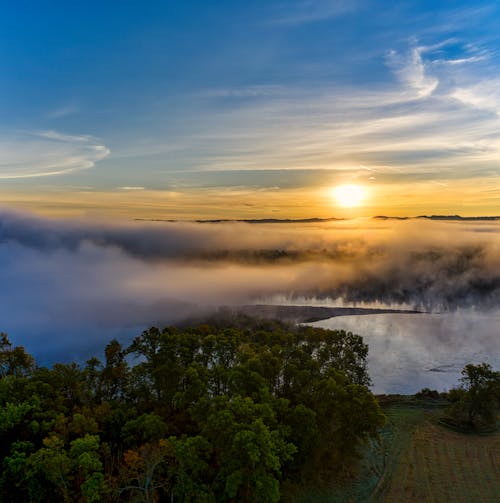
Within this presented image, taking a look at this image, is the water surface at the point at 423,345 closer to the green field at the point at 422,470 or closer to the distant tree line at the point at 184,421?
the green field at the point at 422,470

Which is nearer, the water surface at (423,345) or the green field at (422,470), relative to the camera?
the green field at (422,470)

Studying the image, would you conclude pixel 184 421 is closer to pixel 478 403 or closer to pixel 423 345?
pixel 478 403

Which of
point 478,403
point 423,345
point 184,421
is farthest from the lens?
point 423,345

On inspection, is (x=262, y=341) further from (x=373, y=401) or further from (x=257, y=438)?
(x=257, y=438)

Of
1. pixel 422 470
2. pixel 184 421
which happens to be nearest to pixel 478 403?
pixel 422 470

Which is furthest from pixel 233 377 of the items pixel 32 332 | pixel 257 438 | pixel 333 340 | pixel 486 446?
pixel 32 332

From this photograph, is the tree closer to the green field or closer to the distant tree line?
the green field

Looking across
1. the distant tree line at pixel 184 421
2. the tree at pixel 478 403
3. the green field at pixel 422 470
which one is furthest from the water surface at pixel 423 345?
the distant tree line at pixel 184 421
